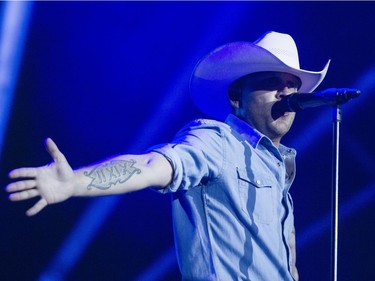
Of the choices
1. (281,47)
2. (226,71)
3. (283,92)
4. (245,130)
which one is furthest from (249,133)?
(281,47)

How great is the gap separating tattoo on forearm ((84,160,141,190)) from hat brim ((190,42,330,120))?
1.03 meters

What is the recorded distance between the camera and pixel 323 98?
1.88 meters

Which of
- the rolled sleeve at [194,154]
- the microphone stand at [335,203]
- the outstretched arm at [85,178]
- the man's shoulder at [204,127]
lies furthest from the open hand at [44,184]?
the microphone stand at [335,203]

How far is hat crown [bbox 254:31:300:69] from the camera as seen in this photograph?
248 cm

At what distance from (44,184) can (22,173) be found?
0.22 feet

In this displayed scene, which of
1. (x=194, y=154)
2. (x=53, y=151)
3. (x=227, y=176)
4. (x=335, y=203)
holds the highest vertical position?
(x=53, y=151)

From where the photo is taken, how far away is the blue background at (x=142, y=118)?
2.95 meters

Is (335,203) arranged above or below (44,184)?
below

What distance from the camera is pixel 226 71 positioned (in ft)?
8.29

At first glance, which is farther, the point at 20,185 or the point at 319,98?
the point at 319,98

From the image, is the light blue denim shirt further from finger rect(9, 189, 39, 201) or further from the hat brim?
finger rect(9, 189, 39, 201)

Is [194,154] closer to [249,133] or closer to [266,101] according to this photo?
[249,133]

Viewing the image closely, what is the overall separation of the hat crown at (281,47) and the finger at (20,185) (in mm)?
1493

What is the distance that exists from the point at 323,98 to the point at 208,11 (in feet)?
5.27
